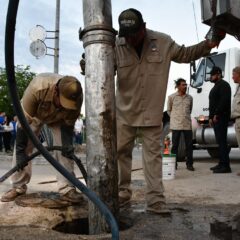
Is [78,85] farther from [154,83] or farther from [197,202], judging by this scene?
[197,202]

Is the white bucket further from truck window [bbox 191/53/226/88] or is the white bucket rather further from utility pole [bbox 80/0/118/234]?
truck window [bbox 191/53/226/88]

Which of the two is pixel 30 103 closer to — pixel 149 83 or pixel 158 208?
pixel 149 83

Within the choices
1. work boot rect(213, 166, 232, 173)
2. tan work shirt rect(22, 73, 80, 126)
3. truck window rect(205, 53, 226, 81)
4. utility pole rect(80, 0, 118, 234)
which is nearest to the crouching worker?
tan work shirt rect(22, 73, 80, 126)

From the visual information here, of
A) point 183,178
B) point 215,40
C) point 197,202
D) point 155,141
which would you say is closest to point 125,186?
point 155,141

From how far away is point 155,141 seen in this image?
4051mm

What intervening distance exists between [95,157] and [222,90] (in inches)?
181

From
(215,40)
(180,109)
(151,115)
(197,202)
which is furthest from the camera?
(180,109)

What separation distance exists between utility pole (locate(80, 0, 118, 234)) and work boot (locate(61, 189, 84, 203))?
1.03m

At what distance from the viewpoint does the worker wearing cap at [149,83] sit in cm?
397

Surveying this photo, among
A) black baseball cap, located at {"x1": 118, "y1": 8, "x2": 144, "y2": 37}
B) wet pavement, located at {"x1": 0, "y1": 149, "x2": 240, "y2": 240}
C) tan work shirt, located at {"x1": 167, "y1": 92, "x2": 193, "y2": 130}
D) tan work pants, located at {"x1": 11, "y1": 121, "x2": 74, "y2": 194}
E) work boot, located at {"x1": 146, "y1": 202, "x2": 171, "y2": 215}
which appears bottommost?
wet pavement, located at {"x1": 0, "y1": 149, "x2": 240, "y2": 240}

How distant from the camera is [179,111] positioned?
316 inches

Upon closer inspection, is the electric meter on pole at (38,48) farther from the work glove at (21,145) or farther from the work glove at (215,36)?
the work glove at (215,36)

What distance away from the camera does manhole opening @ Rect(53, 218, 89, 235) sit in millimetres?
3758

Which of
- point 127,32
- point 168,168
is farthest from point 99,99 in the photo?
point 168,168
